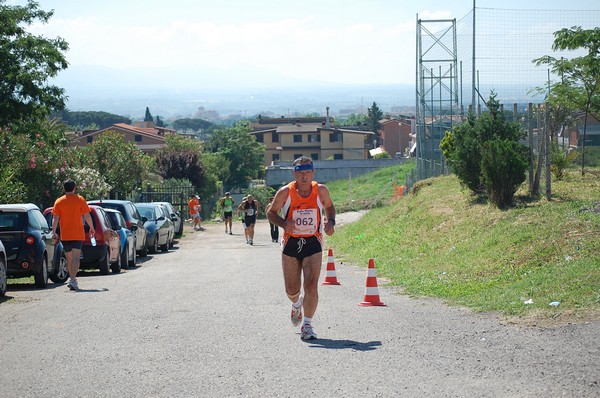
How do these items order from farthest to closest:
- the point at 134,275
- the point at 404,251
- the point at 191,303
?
1. the point at 404,251
2. the point at 134,275
3. the point at 191,303

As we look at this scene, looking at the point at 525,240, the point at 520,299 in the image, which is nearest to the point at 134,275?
the point at 525,240

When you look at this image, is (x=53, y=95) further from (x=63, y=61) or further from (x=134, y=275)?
(x=134, y=275)

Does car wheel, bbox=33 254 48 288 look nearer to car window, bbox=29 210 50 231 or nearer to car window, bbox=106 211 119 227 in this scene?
car window, bbox=29 210 50 231

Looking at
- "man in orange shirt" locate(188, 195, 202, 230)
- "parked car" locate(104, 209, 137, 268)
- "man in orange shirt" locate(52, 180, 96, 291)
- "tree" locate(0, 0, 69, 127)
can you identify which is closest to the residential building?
"man in orange shirt" locate(188, 195, 202, 230)

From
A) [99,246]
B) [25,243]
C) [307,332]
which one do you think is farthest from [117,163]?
[307,332]

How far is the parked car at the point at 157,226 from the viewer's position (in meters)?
28.1

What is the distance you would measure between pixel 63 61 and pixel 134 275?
1595cm

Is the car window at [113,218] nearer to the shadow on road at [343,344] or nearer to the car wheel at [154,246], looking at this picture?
the car wheel at [154,246]

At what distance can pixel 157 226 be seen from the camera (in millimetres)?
28594

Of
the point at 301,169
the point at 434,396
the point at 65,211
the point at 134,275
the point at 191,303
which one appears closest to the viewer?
the point at 434,396

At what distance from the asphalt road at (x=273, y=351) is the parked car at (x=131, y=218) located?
999cm

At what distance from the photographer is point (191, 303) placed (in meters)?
13.1

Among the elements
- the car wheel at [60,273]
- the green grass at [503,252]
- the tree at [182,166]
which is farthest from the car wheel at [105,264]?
the tree at [182,166]

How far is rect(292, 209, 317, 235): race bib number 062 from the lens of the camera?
32.7 feet
